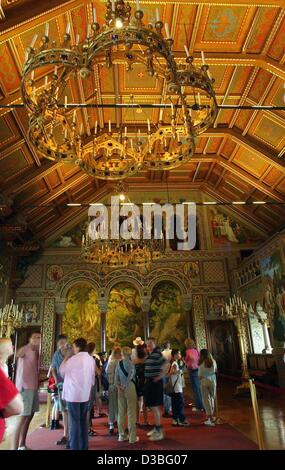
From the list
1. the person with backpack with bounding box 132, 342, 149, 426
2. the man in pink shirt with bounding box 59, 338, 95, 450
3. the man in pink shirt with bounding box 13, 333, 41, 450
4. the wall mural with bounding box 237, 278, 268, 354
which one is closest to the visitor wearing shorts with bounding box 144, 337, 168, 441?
the person with backpack with bounding box 132, 342, 149, 426

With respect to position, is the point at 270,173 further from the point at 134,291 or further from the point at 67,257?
the point at 67,257

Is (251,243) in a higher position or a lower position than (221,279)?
higher

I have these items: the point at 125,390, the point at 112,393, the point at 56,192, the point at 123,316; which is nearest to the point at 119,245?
the point at 112,393

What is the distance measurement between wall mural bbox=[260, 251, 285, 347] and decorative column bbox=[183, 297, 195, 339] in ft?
12.0

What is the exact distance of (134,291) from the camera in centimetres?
1464

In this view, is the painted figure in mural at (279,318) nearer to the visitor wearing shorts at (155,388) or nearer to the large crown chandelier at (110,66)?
the visitor wearing shorts at (155,388)

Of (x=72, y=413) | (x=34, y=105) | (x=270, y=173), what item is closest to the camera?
(x=72, y=413)

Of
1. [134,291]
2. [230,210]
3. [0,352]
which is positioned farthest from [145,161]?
[230,210]

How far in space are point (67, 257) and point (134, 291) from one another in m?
3.51

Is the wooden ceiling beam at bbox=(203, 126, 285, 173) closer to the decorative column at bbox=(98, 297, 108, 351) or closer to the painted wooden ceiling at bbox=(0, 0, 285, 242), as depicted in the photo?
the painted wooden ceiling at bbox=(0, 0, 285, 242)

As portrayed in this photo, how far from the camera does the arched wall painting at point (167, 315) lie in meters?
13.9

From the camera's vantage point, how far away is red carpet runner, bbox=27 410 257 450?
4273 mm

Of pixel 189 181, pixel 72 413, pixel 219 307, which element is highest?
pixel 189 181

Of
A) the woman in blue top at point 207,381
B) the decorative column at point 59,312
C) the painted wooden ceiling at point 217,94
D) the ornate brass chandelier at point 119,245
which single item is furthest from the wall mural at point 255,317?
the decorative column at point 59,312
